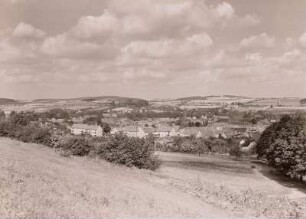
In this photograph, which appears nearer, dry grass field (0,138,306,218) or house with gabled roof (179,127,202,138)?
dry grass field (0,138,306,218)

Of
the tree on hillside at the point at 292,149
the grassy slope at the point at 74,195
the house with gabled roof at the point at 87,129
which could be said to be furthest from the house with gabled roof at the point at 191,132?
the grassy slope at the point at 74,195

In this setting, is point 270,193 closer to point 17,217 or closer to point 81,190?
point 81,190

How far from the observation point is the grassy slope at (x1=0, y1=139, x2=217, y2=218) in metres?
17.6

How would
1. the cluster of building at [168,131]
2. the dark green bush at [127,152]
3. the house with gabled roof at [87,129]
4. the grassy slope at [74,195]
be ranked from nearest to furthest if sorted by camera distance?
1. the grassy slope at [74,195]
2. the dark green bush at [127,152]
3. the cluster of building at [168,131]
4. the house with gabled roof at [87,129]

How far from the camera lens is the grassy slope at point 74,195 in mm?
17594

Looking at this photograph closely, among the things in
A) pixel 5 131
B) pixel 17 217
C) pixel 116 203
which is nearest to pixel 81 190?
pixel 116 203

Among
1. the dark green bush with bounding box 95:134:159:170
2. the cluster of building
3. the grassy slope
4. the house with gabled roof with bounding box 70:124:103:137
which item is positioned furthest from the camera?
the house with gabled roof with bounding box 70:124:103:137

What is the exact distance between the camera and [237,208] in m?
27.9

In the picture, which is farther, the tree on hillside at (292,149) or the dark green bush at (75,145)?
the tree on hillside at (292,149)

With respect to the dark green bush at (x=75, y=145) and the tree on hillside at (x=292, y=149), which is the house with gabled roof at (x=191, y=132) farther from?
the dark green bush at (x=75, y=145)

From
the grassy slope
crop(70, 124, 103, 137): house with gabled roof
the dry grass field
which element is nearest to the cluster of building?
crop(70, 124, 103, 137): house with gabled roof

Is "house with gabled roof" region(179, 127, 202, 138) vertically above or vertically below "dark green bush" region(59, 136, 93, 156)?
below

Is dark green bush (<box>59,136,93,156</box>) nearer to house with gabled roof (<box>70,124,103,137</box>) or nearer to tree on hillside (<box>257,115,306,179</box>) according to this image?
tree on hillside (<box>257,115,306,179</box>)

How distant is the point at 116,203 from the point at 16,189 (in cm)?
522
